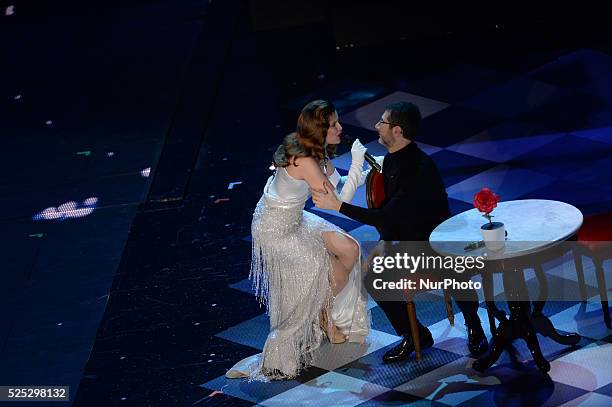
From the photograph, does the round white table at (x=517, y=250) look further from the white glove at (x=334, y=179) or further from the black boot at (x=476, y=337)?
the white glove at (x=334, y=179)

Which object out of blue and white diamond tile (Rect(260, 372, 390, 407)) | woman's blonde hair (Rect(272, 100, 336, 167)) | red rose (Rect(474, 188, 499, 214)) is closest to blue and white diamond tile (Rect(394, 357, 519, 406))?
blue and white diamond tile (Rect(260, 372, 390, 407))

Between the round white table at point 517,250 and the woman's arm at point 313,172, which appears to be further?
the woman's arm at point 313,172

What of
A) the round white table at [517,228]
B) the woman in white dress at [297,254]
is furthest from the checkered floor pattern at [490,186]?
the round white table at [517,228]

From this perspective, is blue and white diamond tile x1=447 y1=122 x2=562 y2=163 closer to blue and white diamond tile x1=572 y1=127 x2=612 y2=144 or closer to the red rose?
blue and white diamond tile x1=572 y1=127 x2=612 y2=144

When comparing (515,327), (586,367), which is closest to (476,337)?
(515,327)

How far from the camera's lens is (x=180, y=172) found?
7.73 m

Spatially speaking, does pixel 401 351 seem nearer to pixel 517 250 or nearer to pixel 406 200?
pixel 406 200

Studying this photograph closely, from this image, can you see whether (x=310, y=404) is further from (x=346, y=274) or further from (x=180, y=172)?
Result: (x=180, y=172)

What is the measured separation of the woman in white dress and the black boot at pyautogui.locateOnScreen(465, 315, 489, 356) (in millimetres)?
612

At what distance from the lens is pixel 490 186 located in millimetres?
6871

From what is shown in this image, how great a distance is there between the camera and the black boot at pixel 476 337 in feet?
16.9

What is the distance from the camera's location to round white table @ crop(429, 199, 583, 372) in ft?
15.7

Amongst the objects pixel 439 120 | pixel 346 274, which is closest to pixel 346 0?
pixel 439 120

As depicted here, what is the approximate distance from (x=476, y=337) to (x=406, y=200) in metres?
0.69
